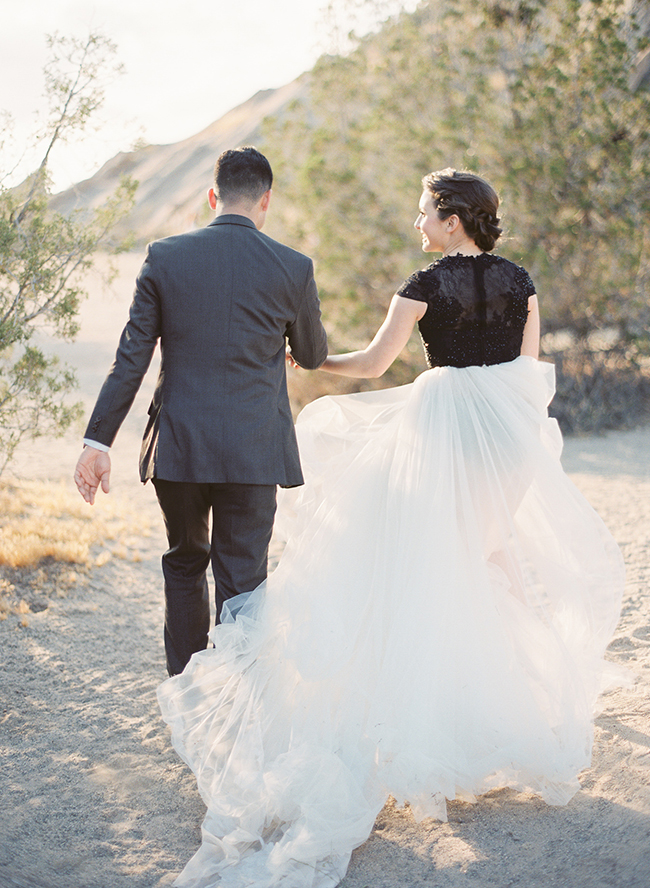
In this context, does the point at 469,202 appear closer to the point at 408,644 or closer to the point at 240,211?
the point at 240,211

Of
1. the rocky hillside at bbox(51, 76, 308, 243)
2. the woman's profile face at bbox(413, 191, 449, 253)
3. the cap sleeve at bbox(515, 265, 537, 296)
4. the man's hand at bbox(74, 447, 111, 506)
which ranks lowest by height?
the man's hand at bbox(74, 447, 111, 506)

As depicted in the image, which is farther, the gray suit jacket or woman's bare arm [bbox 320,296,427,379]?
woman's bare arm [bbox 320,296,427,379]

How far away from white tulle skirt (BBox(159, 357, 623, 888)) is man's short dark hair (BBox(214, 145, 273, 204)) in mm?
936

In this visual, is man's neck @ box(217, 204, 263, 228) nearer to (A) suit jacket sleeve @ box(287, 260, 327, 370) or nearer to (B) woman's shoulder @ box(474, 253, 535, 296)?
(A) suit jacket sleeve @ box(287, 260, 327, 370)

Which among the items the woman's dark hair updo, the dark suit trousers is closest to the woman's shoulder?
the woman's dark hair updo

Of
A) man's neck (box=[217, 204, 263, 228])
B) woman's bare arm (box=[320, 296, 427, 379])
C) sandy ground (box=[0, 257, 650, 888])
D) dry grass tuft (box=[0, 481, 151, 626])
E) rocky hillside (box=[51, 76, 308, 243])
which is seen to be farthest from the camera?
rocky hillside (box=[51, 76, 308, 243])

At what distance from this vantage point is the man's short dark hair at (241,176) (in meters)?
2.66

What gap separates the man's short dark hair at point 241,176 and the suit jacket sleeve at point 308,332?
1.06ft

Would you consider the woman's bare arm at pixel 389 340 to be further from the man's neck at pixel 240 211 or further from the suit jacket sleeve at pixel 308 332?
the man's neck at pixel 240 211

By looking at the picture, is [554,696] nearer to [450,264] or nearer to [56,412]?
[450,264]

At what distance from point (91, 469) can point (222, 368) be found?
59 centimetres

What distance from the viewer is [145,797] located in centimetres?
269

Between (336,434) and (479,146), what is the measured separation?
728cm

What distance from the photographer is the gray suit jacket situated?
2.57 metres
